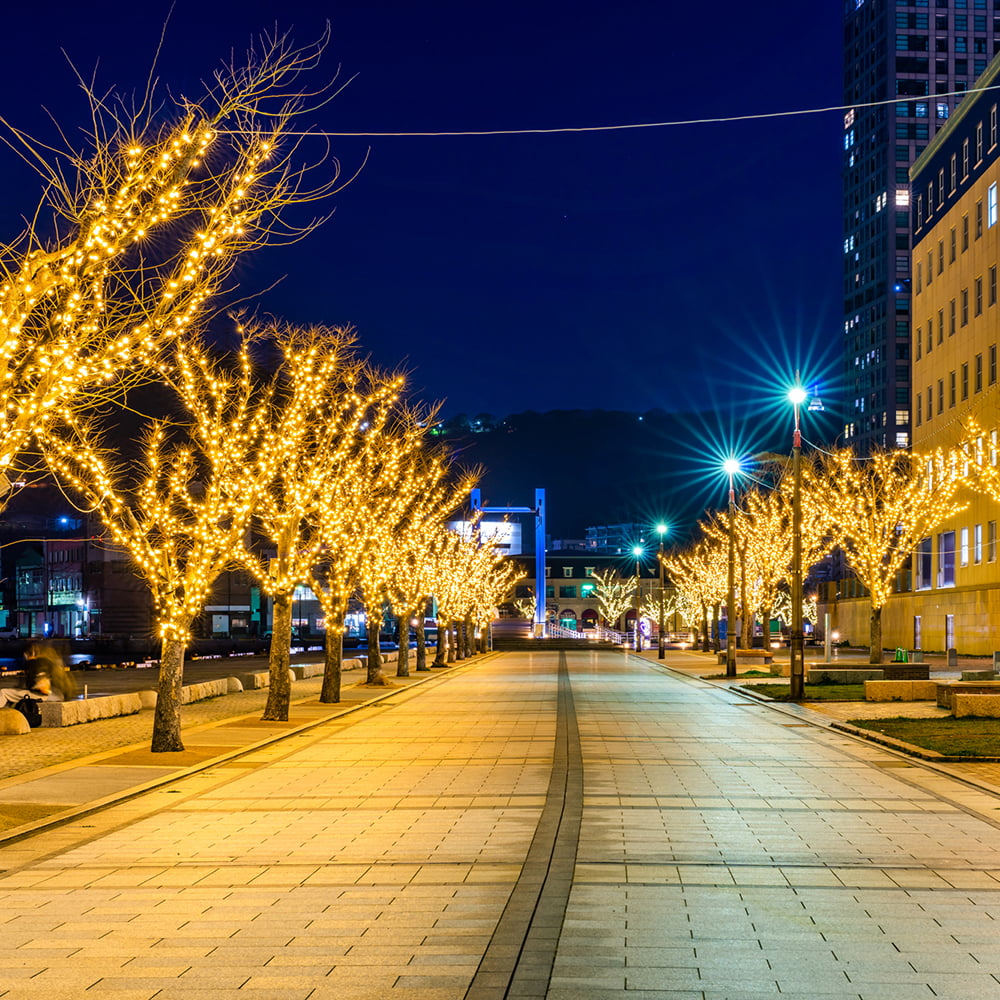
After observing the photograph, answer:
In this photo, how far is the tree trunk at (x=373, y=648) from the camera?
41.1m

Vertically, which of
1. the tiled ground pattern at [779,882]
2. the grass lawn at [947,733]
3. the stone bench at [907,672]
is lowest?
the tiled ground pattern at [779,882]

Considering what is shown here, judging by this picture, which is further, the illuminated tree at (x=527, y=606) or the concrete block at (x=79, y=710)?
the illuminated tree at (x=527, y=606)

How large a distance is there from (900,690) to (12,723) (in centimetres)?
2233

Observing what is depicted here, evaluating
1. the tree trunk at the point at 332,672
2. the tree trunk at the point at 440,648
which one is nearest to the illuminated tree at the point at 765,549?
the tree trunk at the point at 440,648

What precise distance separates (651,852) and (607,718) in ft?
54.3

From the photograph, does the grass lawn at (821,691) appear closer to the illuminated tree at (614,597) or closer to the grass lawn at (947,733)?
the grass lawn at (947,733)

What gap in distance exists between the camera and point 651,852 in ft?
39.6

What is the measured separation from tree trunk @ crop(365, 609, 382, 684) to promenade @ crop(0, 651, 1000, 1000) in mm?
19797

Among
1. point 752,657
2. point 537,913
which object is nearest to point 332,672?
point 537,913

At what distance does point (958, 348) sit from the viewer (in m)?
68.1

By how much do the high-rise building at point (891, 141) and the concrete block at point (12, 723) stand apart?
137 metres

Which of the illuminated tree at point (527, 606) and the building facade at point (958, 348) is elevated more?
the building facade at point (958, 348)

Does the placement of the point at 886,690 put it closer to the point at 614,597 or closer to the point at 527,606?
the point at 614,597

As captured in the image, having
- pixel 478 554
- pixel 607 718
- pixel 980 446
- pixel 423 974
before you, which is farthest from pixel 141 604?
pixel 423 974
